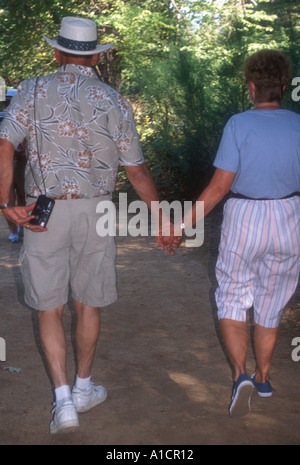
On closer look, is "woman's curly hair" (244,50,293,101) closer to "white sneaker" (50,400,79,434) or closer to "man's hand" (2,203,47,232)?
"man's hand" (2,203,47,232)

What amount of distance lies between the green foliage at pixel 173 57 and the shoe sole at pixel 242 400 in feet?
17.4

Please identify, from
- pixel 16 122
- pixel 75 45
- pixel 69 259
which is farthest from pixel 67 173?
pixel 75 45

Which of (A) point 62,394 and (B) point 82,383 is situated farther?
(B) point 82,383

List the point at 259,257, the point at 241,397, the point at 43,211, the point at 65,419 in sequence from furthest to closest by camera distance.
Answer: the point at 259,257, the point at 241,397, the point at 65,419, the point at 43,211

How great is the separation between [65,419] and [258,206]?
1.51 metres

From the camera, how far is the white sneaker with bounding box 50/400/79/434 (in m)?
3.51

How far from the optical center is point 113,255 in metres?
3.74

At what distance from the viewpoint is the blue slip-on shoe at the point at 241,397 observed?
3627mm

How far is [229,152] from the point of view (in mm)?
3576

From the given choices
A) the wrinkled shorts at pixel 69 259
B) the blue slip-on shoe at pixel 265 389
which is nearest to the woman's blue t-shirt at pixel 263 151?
the wrinkled shorts at pixel 69 259

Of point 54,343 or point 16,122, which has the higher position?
point 16,122

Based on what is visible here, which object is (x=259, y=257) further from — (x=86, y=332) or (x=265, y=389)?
(x=86, y=332)
